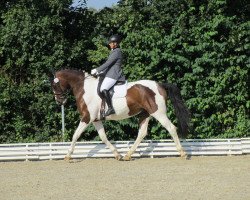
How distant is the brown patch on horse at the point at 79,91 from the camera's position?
1191 cm

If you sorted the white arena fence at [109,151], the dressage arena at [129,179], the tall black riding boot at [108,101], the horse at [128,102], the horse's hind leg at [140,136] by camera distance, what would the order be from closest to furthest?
the dressage arena at [129,179]
the tall black riding boot at [108,101]
the horse at [128,102]
the horse's hind leg at [140,136]
the white arena fence at [109,151]

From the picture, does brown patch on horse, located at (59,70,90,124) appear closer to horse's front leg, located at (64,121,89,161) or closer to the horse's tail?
horse's front leg, located at (64,121,89,161)

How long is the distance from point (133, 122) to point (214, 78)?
224cm

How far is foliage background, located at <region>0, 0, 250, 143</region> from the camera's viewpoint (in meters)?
13.8

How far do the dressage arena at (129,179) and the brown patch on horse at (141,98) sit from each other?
3.65 ft

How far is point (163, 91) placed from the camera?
471 inches

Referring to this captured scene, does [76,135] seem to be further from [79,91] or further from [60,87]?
[60,87]

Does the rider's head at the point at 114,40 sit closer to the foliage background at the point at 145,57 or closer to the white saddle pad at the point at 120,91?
the white saddle pad at the point at 120,91

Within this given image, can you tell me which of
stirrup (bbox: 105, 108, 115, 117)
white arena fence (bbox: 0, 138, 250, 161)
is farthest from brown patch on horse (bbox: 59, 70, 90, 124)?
white arena fence (bbox: 0, 138, 250, 161)

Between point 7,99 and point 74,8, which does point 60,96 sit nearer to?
point 7,99

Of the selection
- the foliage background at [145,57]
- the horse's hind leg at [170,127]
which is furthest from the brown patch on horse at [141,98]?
the foliage background at [145,57]

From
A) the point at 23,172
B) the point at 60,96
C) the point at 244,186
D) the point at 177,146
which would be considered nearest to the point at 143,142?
the point at 177,146

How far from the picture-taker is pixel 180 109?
12242 mm

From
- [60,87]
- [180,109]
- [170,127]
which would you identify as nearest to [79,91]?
[60,87]
